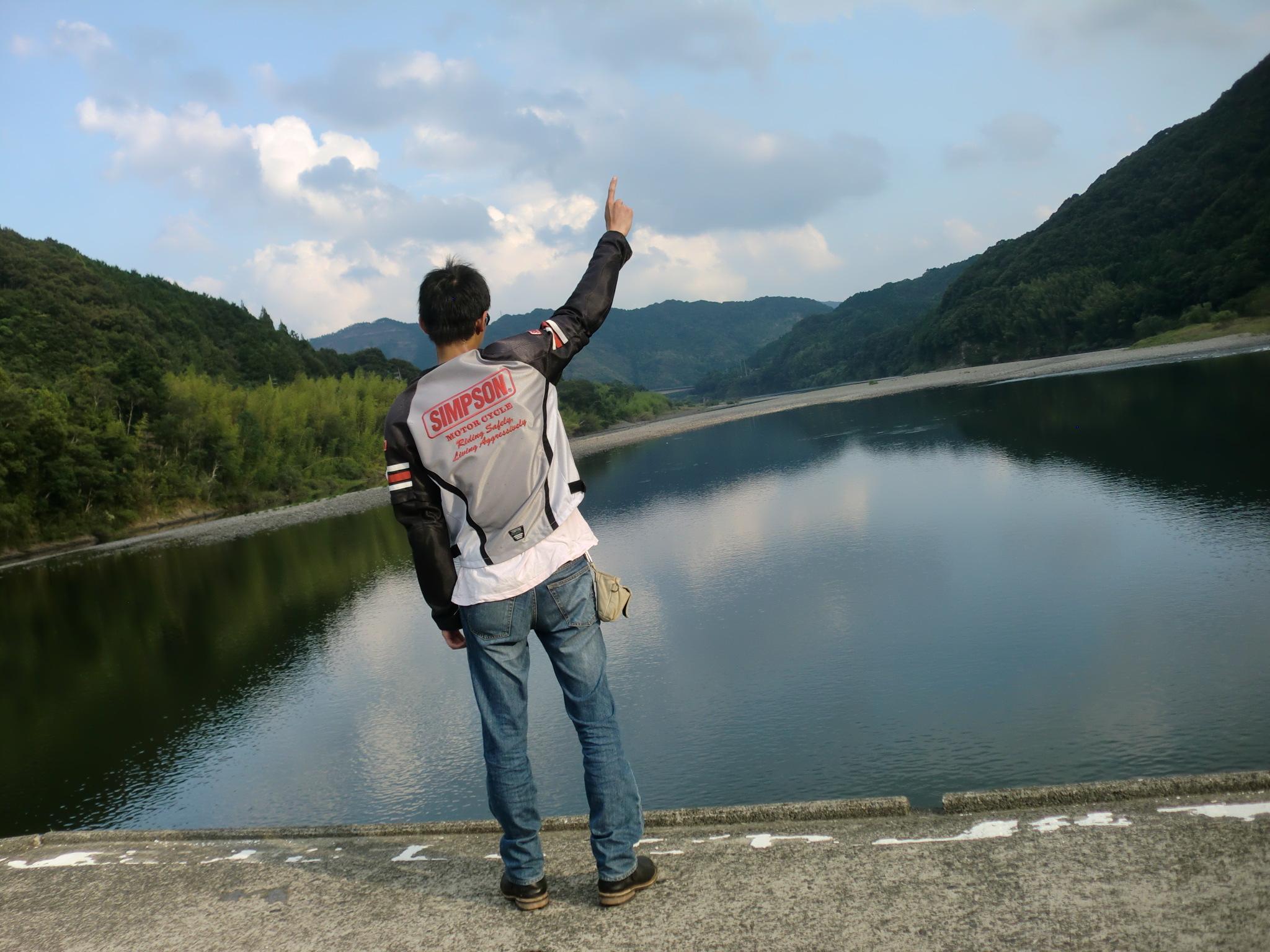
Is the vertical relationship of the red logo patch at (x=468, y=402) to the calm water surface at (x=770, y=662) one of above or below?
above

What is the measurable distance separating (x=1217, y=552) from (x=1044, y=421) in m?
18.7

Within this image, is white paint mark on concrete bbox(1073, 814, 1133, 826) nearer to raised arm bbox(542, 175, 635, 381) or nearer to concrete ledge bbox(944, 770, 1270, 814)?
concrete ledge bbox(944, 770, 1270, 814)

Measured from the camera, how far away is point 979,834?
282 centimetres

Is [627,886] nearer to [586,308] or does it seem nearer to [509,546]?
[509,546]

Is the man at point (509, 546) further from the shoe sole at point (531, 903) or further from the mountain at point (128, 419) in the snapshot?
the mountain at point (128, 419)

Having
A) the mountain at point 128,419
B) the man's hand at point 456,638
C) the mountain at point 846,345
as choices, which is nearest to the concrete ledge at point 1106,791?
the man's hand at point 456,638

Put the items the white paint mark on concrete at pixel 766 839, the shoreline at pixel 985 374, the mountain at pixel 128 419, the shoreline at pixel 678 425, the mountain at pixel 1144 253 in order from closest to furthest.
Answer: the white paint mark on concrete at pixel 766 839 < the shoreline at pixel 678 425 < the mountain at pixel 128 419 < the shoreline at pixel 985 374 < the mountain at pixel 1144 253

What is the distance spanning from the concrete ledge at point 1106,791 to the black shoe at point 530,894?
1.31 metres

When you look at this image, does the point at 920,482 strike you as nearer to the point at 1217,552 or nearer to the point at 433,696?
the point at 1217,552

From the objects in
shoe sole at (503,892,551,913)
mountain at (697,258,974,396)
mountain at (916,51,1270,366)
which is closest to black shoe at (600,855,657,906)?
shoe sole at (503,892,551,913)

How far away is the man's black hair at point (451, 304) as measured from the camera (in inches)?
112

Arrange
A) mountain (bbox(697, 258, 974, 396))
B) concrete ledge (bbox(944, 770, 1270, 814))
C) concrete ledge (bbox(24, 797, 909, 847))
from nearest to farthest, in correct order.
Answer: concrete ledge (bbox(944, 770, 1270, 814)) < concrete ledge (bbox(24, 797, 909, 847)) < mountain (bbox(697, 258, 974, 396))

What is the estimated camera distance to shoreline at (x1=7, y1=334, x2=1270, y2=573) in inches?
1262

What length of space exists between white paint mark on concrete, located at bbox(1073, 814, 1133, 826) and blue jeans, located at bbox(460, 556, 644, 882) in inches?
50.2
